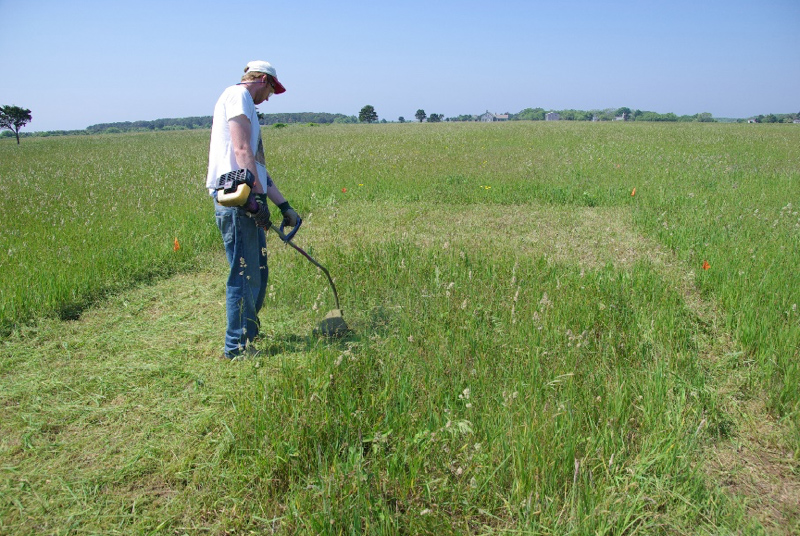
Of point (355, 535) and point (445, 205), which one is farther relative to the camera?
point (445, 205)

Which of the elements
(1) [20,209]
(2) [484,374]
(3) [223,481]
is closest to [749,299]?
(2) [484,374]

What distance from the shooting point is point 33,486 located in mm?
2643

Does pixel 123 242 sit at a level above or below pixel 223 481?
above

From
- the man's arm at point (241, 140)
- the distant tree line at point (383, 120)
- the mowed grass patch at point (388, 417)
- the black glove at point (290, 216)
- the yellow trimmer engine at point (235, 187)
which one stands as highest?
the distant tree line at point (383, 120)

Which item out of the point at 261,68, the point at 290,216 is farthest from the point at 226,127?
the point at 290,216

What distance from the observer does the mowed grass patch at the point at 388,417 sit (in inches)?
94.7

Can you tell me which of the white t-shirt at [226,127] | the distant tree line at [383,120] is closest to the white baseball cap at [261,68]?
the white t-shirt at [226,127]

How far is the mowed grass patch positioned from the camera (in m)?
2.41

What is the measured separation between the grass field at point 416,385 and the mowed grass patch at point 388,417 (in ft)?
0.05

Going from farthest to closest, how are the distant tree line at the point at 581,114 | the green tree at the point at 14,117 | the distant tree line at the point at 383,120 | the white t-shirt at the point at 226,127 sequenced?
the distant tree line at the point at 581,114 → the distant tree line at the point at 383,120 → the green tree at the point at 14,117 → the white t-shirt at the point at 226,127

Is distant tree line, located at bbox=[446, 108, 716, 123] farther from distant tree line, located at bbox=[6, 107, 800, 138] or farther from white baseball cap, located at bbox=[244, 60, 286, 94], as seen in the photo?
white baseball cap, located at bbox=[244, 60, 286, 94]

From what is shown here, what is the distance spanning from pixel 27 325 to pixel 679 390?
534cm

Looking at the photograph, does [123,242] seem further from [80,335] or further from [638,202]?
[638,202]

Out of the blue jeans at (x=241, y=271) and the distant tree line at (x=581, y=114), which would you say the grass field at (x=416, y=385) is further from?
the distant tree line at (x=581, y=114)
